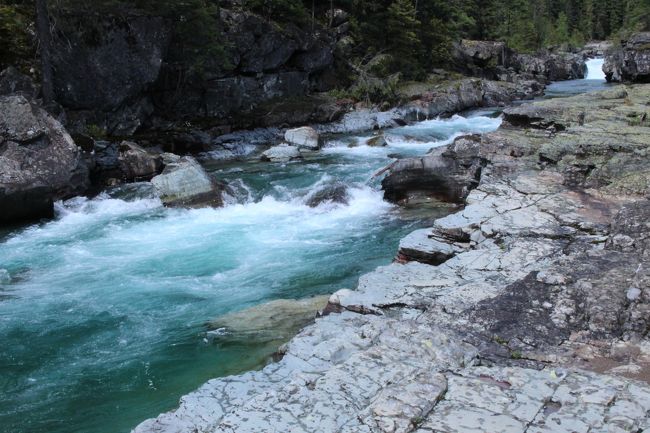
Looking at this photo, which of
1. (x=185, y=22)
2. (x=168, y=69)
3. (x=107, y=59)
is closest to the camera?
(x=107, y=59)

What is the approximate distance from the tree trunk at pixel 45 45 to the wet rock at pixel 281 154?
773cm

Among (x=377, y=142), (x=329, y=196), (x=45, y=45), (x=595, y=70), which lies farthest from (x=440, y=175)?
(x=595, y=70)

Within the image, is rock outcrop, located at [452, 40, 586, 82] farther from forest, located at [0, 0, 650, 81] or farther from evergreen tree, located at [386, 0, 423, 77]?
evergreen tree, located at [386, 0, 423, 77]

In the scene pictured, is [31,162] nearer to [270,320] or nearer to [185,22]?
[270,320]

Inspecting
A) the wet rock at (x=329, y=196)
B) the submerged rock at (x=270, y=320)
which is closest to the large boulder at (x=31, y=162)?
the wet rock at (x=329, y=196)

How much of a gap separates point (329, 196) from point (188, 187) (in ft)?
13.9

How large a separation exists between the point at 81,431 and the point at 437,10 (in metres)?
39.1

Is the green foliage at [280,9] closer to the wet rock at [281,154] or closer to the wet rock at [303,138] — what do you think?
the wet rock at [303,138]

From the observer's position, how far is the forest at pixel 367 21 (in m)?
19.0

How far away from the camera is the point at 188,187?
16.5m

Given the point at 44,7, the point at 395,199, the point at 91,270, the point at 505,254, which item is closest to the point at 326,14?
the point at 44,7

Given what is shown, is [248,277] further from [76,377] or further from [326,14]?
[326,14]

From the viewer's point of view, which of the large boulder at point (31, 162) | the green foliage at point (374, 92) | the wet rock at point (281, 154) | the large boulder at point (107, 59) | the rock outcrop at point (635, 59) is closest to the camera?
the large boulder at point (31, 162)

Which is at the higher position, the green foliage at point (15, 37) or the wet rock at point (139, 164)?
the green foliage at point (15, 37)
